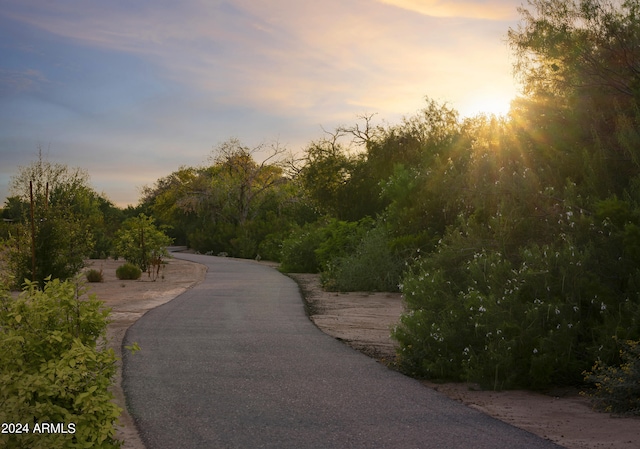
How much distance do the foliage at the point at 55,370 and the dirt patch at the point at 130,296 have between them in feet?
1.53

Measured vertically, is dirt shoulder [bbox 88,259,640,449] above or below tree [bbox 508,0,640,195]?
below

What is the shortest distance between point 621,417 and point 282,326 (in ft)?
25.8

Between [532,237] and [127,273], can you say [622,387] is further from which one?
[127,273]

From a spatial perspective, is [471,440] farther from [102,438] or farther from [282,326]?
[282,326]

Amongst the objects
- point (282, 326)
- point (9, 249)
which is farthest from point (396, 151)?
point (282, 326)

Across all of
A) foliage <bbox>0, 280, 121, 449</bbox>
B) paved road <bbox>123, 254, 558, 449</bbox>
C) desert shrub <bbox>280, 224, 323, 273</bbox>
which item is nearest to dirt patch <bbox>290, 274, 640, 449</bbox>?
paved road <bbox>123, 254, 558, 449</bbox>

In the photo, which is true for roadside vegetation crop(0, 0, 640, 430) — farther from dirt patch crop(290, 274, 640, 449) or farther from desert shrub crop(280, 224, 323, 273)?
desert shrub crop(280, 224, 323, 273)

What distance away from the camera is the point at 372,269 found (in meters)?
24.0

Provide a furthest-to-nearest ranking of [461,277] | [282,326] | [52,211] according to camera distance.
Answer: [52,211] < [282,326] < [461,277]

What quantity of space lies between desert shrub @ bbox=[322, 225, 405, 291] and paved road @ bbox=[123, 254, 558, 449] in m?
9.21

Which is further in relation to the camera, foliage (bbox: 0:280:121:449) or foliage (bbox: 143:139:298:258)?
foliage (bbox: 143:139:298:258)

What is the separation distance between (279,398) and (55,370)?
3329 millimetres

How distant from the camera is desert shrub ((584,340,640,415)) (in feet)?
26.2

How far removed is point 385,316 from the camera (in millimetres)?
17219
